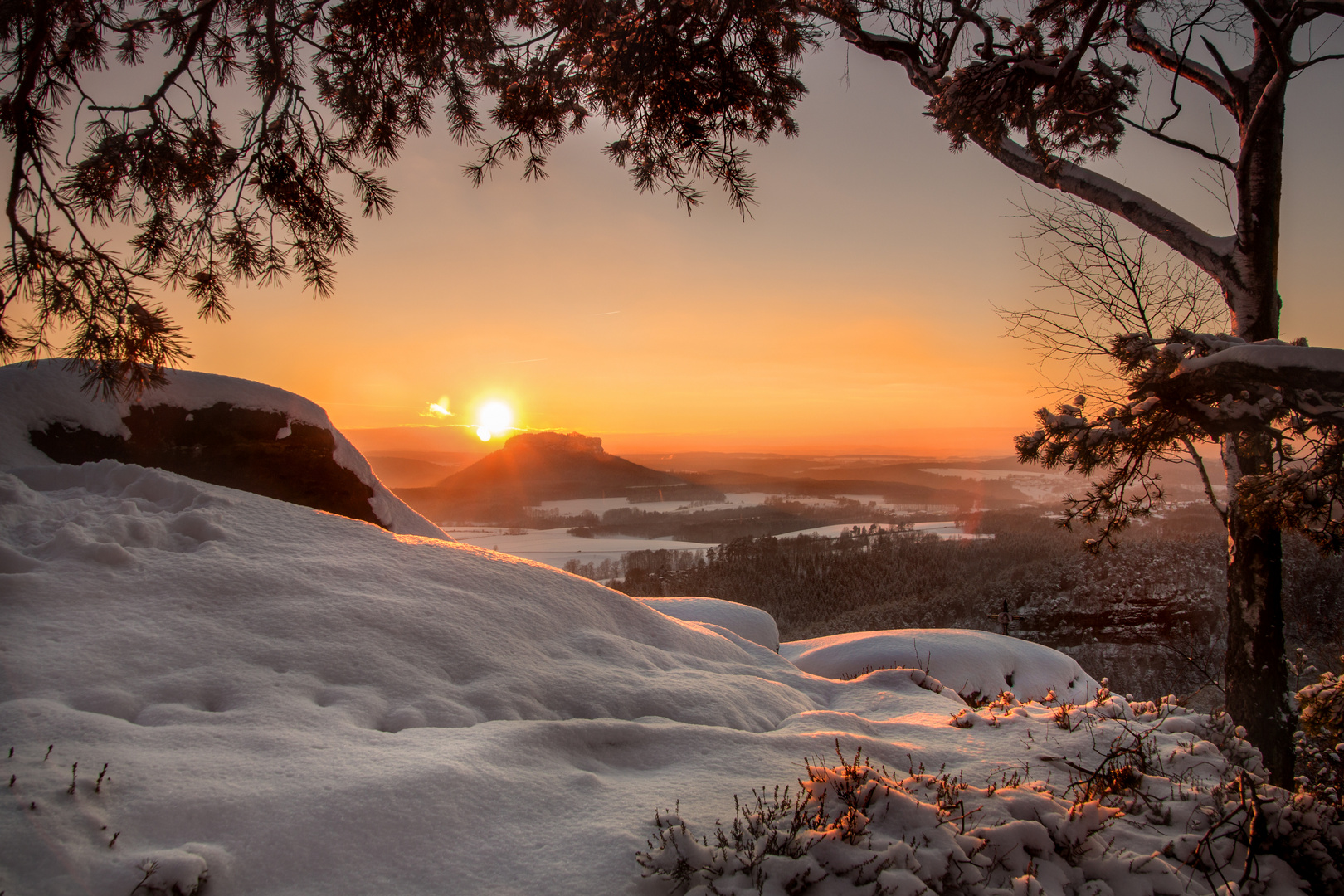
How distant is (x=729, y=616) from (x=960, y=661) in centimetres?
370

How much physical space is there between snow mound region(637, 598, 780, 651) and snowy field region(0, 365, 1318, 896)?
11.9 feet

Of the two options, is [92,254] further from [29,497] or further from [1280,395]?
[1280,395]

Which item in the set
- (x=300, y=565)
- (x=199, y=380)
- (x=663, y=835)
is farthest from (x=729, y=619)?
(x=199, y=380)

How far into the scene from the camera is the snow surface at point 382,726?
2.21m

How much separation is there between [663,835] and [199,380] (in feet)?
31.9

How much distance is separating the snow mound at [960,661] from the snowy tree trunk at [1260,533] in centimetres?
292

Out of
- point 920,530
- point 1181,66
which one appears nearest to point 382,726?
point 1181,66

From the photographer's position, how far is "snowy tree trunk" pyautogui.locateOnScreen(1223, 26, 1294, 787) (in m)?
6.03

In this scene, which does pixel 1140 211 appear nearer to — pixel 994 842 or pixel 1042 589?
pixel 994 842

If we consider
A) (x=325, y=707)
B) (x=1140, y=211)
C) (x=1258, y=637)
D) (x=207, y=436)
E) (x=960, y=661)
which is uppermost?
(x=1140, y=211)

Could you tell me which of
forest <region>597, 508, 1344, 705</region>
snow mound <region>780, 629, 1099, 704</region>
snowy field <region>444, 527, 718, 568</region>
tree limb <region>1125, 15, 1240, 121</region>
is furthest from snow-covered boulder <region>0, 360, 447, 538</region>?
snowy field <region>444, 527, 718, 568</region>

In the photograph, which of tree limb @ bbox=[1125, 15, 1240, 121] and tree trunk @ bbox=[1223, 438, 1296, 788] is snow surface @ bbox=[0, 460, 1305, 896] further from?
tree limb @ bbox=[1125, 15, 1240, 121]

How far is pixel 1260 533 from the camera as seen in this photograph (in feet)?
19.5

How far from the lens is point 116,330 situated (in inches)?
164
